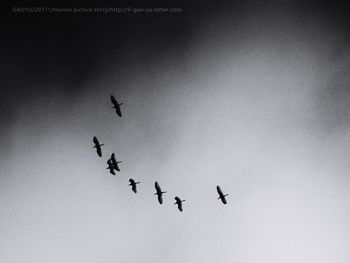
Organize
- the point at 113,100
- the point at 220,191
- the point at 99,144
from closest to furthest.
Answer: the point at 113,100 → the point at 99,144 → the point at 220,191

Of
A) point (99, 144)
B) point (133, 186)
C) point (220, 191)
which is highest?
point (99, 144)

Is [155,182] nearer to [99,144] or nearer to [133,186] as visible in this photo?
[133,186]

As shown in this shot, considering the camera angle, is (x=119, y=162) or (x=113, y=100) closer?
(x=113, y=100)

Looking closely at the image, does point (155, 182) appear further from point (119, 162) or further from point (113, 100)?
point (113, 100)

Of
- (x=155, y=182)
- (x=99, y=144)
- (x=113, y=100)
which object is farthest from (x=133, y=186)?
(x=113, y=100)

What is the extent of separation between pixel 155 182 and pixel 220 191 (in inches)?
420

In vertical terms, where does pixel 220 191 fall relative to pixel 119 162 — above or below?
below

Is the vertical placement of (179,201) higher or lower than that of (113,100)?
lower

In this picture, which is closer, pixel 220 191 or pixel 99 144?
pixel 99 144

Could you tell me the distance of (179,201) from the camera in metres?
82.5

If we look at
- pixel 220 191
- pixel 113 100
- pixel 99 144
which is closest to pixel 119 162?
pixel 99 144

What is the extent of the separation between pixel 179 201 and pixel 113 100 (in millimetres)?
22252

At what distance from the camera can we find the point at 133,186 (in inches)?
3145

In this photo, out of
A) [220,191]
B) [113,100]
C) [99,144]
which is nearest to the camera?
[113,100]
